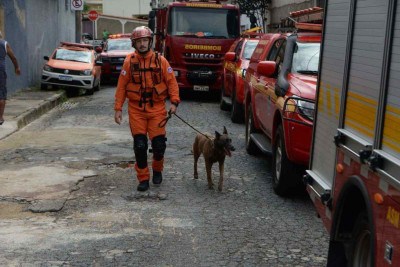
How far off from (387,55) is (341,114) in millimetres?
918

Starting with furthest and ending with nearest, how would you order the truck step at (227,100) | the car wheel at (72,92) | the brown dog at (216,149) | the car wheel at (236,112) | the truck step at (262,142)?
the car wheel at (72,92) → the truck step at (227,100) → the car wheel at (236,112) → the truck step at (262,142) → the brown dog at (216,149)

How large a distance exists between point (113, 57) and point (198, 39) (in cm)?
706

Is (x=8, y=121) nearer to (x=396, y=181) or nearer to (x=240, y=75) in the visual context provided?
(x=240, y=75)

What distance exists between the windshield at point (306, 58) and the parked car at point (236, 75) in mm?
5295

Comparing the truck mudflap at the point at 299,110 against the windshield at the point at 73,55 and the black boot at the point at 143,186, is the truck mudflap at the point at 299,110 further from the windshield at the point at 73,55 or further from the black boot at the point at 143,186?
the windshield at the point at 73,55

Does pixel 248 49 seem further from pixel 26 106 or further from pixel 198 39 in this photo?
pixel 26 106

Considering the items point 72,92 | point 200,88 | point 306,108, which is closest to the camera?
point 306,108

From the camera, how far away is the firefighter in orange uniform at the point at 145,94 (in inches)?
320

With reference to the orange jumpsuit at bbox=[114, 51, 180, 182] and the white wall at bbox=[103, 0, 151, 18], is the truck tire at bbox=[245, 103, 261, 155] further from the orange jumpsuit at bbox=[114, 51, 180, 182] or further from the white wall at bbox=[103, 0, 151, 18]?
the white wall at bbox=[103, 0, 151, 18]

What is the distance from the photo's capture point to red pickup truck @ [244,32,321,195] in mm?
7281

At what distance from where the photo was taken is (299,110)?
7.31 meters

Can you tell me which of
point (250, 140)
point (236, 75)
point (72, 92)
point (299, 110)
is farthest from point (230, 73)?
point (299, 110)

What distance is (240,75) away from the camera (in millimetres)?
14281

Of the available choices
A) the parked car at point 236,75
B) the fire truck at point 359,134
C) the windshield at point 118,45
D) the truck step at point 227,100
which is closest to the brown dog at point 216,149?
the fire truck at point 359,134
